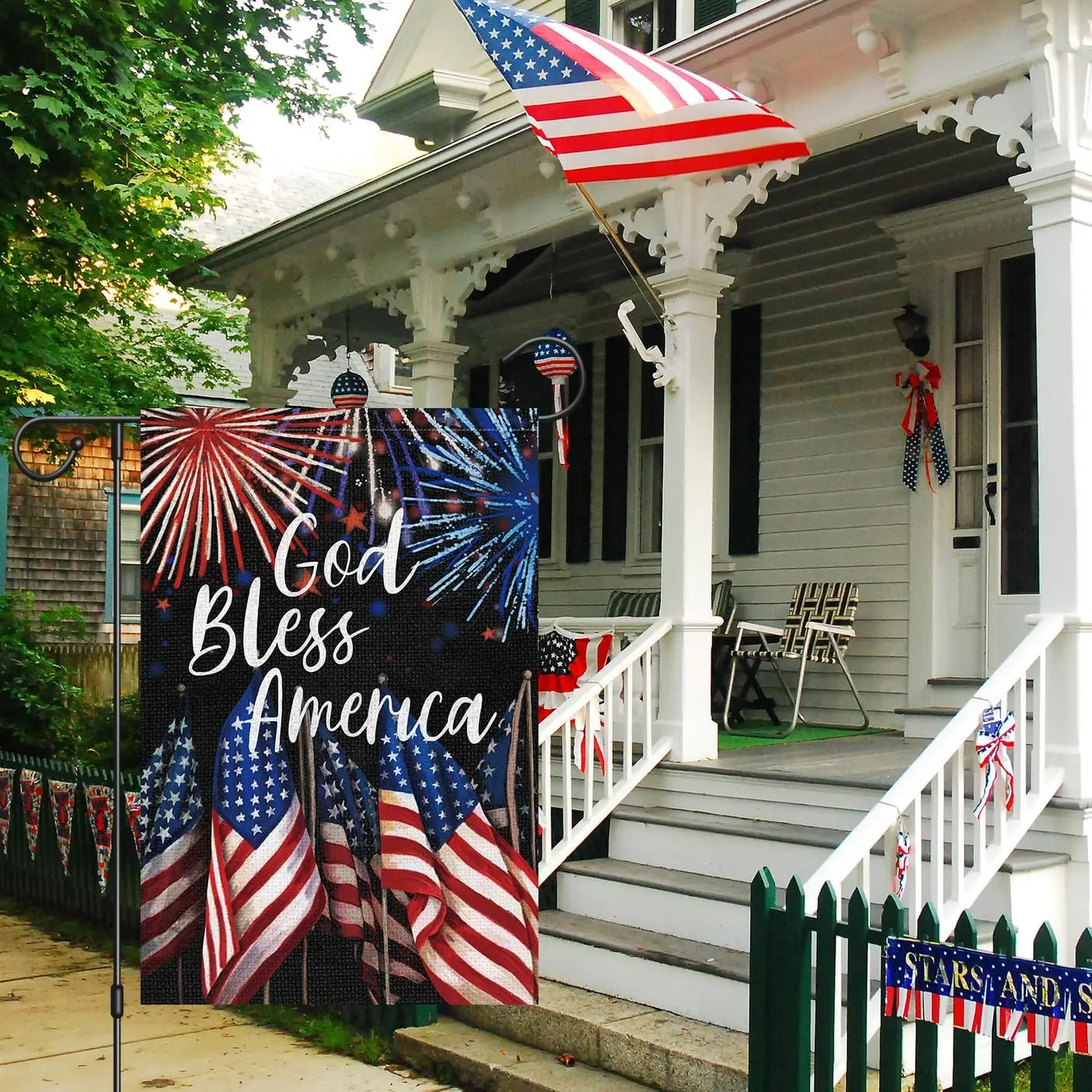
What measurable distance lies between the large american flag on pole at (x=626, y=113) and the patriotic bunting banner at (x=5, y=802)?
5.42 m

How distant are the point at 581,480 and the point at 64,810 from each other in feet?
15.8

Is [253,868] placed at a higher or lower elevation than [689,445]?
lower

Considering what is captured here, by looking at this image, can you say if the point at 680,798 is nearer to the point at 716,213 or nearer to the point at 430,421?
the point at 716,213

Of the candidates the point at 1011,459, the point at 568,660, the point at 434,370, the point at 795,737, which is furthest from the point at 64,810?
the point at 1011,459

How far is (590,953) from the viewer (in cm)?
592

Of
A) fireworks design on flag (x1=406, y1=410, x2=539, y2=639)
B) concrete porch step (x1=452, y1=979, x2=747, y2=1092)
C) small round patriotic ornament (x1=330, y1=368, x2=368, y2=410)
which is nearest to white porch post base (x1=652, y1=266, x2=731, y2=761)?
concrete porch step (x1=452, y1=979, x2=747, y2=1092)

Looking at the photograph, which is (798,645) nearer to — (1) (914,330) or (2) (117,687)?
(1) (914,330)

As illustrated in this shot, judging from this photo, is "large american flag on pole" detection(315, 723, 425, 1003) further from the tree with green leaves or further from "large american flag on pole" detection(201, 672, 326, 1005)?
the tree with green leaves

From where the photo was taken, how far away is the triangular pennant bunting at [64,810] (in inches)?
315

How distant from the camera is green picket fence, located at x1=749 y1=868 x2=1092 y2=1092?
374 centimetres

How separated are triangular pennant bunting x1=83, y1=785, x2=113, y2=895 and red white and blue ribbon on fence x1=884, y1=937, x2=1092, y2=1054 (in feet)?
15.7

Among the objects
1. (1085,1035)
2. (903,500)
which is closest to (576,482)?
(903,500)

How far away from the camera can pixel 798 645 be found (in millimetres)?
8594

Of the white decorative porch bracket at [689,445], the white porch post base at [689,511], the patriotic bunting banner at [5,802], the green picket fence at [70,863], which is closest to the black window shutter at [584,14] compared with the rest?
the white decorative porch bracket at [689,445]
